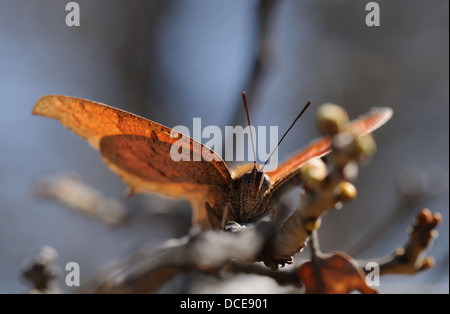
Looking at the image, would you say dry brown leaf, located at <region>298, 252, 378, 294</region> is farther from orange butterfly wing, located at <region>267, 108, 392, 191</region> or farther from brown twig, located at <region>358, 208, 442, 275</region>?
orange butterfly wing, located at <region>267, 108, 392, 191</region>

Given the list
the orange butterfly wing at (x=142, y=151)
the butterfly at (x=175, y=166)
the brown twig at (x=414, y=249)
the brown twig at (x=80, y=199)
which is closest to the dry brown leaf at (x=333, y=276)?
the brown twig at (x=414, y=249)

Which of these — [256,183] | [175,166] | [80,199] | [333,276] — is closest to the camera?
[333,276]

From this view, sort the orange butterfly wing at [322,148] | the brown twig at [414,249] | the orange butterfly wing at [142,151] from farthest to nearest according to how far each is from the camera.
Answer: the orange butterfly wing at [142,151], the brown twig at [414,249], the orange butterfly wing at [322,148]

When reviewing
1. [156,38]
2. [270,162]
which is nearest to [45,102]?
[270,162]

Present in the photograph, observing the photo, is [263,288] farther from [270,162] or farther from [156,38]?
[156,38]

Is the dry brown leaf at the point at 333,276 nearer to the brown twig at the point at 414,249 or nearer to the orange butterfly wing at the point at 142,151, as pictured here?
the brown twig at the point at 414,249

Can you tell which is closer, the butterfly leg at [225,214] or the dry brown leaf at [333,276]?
the dry brown leaf at [333,276]

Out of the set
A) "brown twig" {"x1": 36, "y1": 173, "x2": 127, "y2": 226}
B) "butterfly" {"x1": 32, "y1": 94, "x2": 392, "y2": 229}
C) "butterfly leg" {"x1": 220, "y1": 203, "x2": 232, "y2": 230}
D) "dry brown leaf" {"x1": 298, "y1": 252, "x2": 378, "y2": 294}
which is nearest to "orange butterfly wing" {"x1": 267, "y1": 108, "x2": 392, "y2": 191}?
"butterfly" {"x1": 32, "y1": 94, "x2": 392, "y2": 229}

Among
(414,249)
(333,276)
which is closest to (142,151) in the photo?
(333,276)

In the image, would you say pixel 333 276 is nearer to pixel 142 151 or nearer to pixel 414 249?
pixel 414 249
